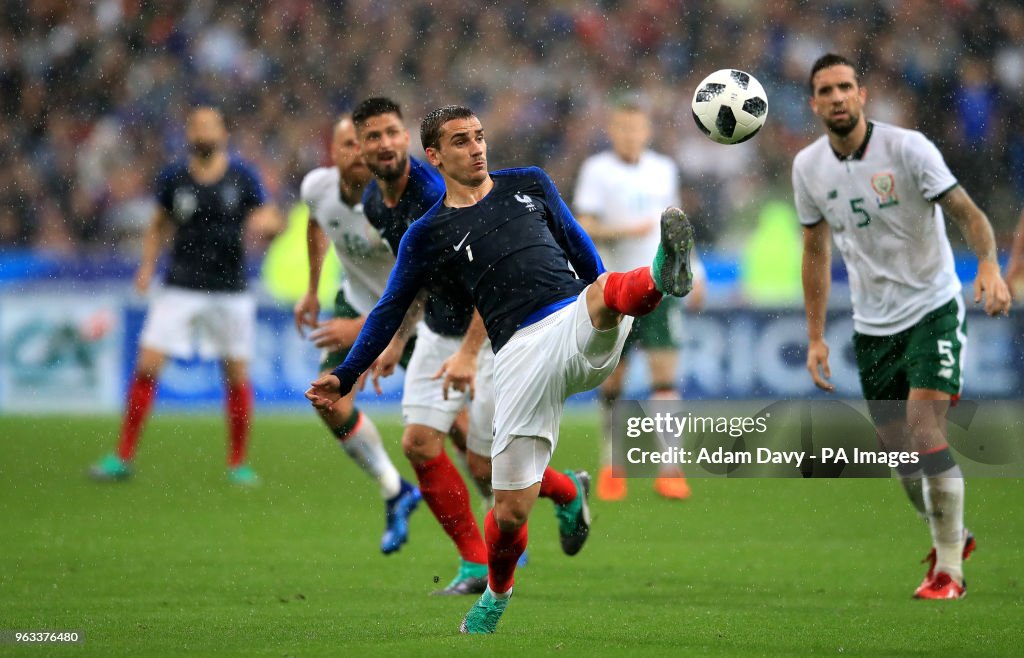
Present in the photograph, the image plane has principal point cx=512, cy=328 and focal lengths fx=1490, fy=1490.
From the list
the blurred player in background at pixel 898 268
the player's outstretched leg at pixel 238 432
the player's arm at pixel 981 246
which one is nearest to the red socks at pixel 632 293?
the player's arm at pixel 981 246

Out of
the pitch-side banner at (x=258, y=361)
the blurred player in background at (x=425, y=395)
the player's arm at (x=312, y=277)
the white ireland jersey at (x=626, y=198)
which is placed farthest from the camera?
the pitch-side banner at (x=258, y=361)

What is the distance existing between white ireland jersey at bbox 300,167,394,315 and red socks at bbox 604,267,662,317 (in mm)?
2946

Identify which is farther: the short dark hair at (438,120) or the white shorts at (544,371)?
the short dark hair at (438,120)

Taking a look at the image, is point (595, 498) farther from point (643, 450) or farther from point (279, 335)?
point (279, 335)

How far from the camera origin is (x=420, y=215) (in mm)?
6648

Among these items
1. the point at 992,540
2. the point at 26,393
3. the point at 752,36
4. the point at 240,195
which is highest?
the point at 752,36

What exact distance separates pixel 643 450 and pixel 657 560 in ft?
12.7

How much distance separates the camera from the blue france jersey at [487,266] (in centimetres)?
549

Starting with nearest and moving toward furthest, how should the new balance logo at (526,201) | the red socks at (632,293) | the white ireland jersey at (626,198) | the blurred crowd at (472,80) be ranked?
the red socks at (632,293) < the new balance logo at (526,201) < the white ireland jersey at (626,198) < the blurred crowd at (472,80)

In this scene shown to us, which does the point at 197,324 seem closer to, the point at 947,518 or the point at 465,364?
the point at 465,364

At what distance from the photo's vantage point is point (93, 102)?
18.5 metres

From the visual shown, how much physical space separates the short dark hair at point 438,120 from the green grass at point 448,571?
1.85 metres

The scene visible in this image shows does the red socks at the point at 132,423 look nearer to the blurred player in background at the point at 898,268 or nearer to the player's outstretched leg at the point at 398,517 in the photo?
the player's outstretched leg at the point at 398,517

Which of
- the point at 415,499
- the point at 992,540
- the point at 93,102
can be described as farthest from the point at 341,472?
the point at 93,102
